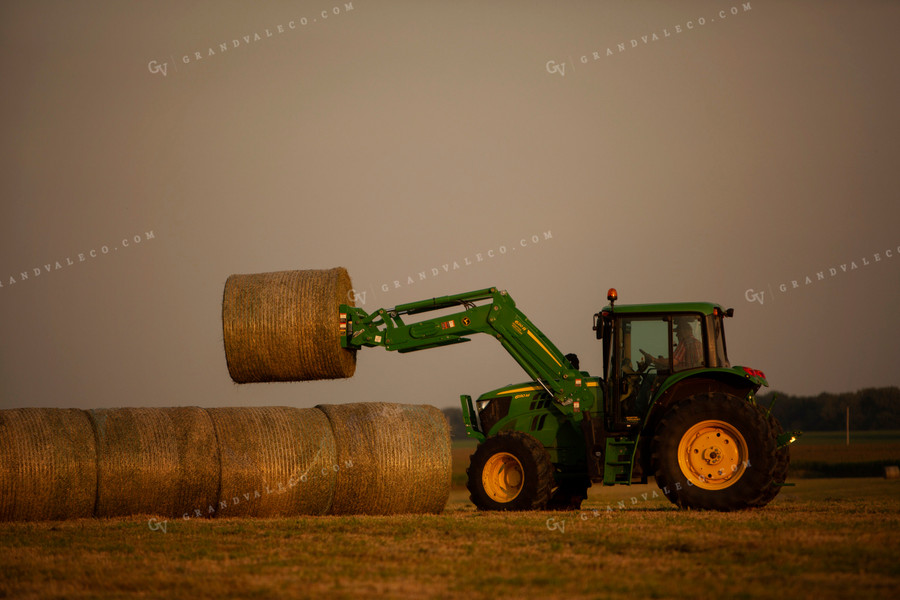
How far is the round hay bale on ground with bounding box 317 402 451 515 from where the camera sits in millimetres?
13805

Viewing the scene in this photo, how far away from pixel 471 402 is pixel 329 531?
4.50 metres

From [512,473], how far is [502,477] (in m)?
0.15

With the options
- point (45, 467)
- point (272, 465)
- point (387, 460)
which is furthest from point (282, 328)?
point (45, 467)

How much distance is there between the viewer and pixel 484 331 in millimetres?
14531

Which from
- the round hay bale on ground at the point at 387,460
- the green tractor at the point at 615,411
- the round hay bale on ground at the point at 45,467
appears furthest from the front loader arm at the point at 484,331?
the round hay bale on ground at the point at 45,467

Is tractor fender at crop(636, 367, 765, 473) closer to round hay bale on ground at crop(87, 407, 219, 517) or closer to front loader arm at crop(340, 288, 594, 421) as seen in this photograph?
front loader arm at crop(340, 288, 594, 421)

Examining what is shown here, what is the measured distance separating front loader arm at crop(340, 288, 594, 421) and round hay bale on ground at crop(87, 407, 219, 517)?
227cm

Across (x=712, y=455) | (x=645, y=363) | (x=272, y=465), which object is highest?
(x=645, y=363)

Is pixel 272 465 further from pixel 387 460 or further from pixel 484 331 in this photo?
pixel 484 331

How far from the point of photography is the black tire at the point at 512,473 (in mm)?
13516

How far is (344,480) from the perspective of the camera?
1379 cm

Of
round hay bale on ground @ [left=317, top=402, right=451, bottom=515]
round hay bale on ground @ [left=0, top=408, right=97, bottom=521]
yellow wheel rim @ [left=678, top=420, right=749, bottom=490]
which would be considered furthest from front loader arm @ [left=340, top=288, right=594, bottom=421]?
round hay bale on ground @ [left=0, top=408, right=97, bottom=521]

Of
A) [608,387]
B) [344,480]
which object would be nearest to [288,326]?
[344,480]

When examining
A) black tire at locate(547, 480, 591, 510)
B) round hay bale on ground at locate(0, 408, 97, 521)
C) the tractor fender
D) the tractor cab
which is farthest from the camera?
black tire at locate(547, 480, 591, 510)
